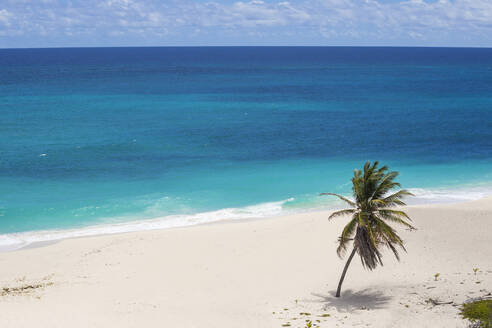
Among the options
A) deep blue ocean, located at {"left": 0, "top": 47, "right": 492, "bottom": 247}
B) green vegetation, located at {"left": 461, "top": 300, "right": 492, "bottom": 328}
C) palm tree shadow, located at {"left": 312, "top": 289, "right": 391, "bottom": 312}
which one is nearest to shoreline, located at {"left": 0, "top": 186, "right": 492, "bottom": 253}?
deep blue ocean, located at {"left": 0, "top": 47, "right": 492, "bottom": 247}

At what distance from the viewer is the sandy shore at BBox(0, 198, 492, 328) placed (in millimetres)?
21844

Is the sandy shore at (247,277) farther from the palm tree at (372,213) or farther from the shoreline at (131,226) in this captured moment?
the palm tree at (372,213)

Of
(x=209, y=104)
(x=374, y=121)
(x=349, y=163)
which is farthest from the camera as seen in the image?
(x=209, y=104)

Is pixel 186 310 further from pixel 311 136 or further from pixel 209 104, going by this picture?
pixel 209 104

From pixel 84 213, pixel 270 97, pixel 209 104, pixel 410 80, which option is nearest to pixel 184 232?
pixel 84 213

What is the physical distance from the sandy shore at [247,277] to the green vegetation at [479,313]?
0.48m

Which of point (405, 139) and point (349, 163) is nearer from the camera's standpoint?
point (349, 163)

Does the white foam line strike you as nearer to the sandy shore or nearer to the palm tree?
the sandy shore

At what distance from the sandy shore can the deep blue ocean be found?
21.0ft

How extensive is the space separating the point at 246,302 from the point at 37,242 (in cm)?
1918

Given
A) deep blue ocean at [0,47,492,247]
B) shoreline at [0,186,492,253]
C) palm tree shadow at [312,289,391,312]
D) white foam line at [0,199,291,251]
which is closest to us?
palm tree shadow at [312,289,391,312]

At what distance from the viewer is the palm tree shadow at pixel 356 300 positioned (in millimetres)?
23250

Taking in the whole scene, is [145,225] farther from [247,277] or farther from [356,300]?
[356,300]

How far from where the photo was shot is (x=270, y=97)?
320 feet
